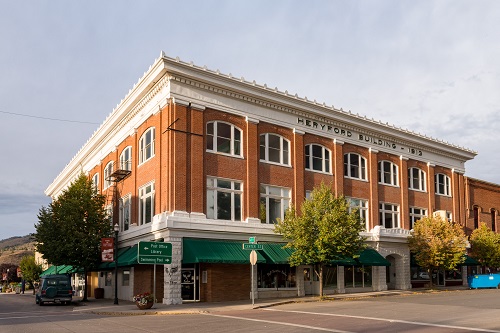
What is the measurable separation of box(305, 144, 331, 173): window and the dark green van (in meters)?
18.1

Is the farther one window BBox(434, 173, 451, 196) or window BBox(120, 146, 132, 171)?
window BBox(434, 173, 451, 196)

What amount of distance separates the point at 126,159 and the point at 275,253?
13714 millimetres

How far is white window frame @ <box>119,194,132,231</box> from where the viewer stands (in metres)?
39.1

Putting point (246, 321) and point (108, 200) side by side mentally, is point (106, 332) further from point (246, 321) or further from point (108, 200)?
point (108, 200)

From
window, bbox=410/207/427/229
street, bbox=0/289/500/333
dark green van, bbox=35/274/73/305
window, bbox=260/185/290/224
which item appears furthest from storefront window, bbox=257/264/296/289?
window, bbox=410/207/427/229

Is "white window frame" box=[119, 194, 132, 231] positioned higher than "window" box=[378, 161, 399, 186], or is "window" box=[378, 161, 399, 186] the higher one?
"window" box=[378, 161, 399, 186]

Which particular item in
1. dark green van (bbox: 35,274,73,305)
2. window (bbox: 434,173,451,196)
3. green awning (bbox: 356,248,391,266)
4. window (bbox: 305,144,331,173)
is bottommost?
dark green van (bbox: 35,274,73,305)

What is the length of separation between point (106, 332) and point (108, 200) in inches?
1096

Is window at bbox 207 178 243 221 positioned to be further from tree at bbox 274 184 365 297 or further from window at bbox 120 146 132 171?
window at bbox 120 146 132 171

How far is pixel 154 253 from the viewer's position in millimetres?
27359

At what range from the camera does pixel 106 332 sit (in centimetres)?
1736

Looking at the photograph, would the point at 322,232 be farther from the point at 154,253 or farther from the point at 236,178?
the point at 154,253

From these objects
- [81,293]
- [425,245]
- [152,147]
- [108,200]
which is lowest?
[81,293]

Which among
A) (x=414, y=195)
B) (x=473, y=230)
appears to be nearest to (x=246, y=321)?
(x=414, y=195)
